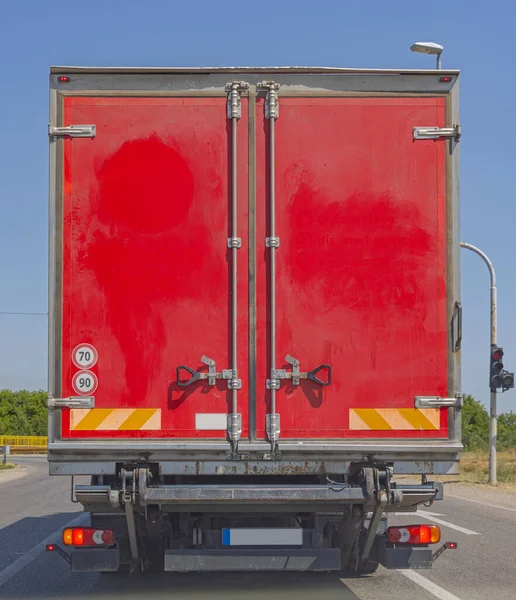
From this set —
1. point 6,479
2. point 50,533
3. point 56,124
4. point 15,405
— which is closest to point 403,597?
point 56,124

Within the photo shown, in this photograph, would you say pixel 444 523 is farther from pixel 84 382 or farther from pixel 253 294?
pixel 84 382

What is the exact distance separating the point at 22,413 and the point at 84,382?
94.2 metres

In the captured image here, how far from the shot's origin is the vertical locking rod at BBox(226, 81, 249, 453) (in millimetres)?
7273

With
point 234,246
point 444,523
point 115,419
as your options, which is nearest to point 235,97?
point 234,246

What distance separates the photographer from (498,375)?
23.4 meters

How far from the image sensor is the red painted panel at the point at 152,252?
7.37 m

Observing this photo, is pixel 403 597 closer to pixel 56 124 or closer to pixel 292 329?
pixel 292 329

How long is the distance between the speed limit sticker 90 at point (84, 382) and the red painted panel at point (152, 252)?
0.12 ft

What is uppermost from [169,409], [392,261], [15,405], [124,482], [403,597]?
[392,261]

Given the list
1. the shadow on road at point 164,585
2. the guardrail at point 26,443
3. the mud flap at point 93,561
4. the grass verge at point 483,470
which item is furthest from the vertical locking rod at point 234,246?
the guardrail at point 26,443

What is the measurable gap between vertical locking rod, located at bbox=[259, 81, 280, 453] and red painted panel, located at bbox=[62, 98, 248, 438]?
194 millimetres

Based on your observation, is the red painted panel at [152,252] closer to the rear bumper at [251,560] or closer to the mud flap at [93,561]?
the rear bumper at [251,560]

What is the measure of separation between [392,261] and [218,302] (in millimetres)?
1361

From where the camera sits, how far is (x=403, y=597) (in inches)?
327
